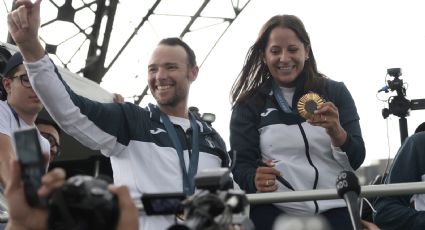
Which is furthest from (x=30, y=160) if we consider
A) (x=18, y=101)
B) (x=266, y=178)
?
(x=18, y=101)

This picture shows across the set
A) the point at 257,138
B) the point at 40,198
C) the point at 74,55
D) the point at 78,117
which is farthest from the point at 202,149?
the point at 74,55

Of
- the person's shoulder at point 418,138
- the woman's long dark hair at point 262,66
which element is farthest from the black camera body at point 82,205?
the person's shoulder at point 418,138

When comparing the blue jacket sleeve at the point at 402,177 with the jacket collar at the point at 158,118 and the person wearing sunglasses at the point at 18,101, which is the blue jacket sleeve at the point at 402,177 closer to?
the jacket collar at the point at 158,118

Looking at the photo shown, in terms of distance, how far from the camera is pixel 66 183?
5.57 feet

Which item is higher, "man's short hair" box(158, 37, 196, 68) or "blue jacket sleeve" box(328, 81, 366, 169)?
"man's short hair" box(158, 37, 196, 68)

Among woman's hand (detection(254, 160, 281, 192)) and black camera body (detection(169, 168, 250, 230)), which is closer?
black camera body (detection(169, 168, 250, 230))

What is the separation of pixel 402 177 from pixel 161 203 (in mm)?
1725

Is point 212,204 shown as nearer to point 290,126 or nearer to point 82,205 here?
point 82,205

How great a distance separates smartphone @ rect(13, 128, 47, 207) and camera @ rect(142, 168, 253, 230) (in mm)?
307

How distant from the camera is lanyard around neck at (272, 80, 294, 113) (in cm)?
350

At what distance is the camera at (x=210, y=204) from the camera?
6.07 feet

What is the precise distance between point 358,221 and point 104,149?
1.23 metres

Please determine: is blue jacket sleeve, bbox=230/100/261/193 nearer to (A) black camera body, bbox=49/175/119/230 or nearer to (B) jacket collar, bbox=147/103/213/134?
(B) jacket collar, bbox=147/103/213/134

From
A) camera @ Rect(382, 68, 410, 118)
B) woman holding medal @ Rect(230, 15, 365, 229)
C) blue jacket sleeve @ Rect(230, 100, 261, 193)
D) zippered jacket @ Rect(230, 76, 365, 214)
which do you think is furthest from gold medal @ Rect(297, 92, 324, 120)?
camera @ Rect(382, 68, 410, 118)
